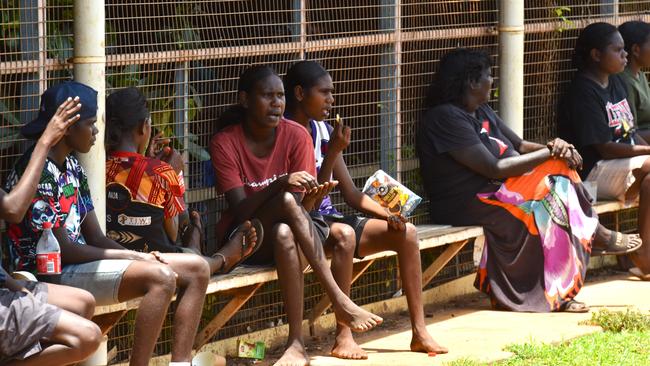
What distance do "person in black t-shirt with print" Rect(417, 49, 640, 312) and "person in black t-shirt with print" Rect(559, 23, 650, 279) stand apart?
3.00 ft

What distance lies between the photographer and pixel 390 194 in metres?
7.57

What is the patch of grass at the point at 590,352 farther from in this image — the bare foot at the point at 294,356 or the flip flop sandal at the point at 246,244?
the flip flop sandal at the point at 246,244

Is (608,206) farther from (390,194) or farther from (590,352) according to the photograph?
(590,352)

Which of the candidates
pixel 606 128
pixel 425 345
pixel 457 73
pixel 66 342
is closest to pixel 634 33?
pixel 606 128

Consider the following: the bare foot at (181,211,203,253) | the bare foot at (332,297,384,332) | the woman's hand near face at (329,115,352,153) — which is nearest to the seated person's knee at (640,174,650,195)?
the woman's hand near face at (329,115,352,153)

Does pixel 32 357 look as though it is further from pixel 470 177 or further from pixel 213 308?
pixel 470 177

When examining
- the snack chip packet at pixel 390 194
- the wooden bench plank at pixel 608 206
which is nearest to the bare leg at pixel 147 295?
the snack chip packet at pixel 390 194

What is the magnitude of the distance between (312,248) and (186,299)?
0.87 m

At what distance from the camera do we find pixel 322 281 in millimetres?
6695

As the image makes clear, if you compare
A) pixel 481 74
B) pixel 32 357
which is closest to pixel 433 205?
pixel 481 74

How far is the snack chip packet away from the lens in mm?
7570

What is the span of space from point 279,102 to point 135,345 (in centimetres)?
170

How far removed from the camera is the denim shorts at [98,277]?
575cm

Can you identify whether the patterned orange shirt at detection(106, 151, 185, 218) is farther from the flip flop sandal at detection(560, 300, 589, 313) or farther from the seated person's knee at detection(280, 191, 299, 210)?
the flip flop sandal at detection(560, 300, 589, 313)
